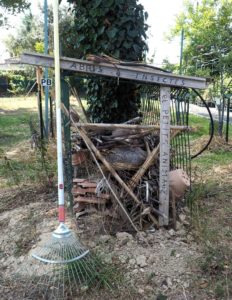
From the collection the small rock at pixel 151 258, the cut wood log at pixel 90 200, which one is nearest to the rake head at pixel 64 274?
the small rock at pixel 151 258

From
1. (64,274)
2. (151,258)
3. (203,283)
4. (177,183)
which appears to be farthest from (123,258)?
(177,183)

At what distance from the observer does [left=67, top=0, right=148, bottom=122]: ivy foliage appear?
13.8ft

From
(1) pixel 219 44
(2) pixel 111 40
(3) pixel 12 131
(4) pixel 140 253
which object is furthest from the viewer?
(3) pixel 12 131

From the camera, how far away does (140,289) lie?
9.01ft

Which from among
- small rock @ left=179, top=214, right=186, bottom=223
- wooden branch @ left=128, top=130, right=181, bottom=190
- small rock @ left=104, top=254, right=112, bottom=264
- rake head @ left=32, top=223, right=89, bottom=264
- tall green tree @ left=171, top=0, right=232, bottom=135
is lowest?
small rock @ left=104, top=254, right=112, bottom=264

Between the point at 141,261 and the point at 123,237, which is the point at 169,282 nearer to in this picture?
the point at 141,261

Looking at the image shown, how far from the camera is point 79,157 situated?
3705 millimetres

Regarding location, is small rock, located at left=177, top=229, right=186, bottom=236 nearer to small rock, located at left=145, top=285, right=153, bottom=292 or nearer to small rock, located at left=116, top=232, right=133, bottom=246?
small rock, located at left=116, top=232, right=133, bottom=246

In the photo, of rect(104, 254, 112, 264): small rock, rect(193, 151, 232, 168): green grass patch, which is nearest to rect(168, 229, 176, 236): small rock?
rect(104, 254, 112, 264): small rock

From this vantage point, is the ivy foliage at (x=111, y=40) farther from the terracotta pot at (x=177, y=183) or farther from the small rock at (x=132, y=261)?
the small rock at (x=132, y=261)

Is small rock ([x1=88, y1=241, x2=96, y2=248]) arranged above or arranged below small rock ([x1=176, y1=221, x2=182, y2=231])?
below

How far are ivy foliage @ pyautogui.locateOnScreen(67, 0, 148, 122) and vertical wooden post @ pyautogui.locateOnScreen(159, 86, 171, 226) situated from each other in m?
0.86

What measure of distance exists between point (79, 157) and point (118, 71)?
3.17 ft

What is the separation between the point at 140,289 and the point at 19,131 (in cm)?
910
